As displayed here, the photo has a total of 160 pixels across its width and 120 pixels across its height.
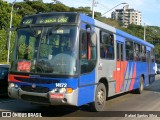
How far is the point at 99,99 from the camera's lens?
10.6 meters

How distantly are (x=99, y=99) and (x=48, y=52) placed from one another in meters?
2.58

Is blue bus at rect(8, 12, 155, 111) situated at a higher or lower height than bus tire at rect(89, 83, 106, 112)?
higher

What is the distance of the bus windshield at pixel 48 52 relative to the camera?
29.2 feet

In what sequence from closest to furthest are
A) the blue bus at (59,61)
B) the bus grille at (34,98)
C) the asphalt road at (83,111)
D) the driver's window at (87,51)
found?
the blue bus at (59,61)
the bus grille at (34,98)
the driver's window at (87,51)
the asphalt road at (83,111)

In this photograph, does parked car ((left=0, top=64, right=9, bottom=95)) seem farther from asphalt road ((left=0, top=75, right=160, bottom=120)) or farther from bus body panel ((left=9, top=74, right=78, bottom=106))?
bus body panel ((left=9, top=74, right=78, bottom=106))

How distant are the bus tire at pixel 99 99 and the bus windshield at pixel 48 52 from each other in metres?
1.86

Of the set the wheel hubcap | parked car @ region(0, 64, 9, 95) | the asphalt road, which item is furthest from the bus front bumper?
parked car @ region(0, 64, 9, 95)

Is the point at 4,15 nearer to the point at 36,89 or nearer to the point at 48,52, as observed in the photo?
the point at 48,52

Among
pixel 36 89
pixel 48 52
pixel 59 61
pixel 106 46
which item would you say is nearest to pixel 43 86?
pixel 36 89

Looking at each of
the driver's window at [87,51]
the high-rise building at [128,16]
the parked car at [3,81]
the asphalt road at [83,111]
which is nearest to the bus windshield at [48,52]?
the driver's window at [87,51]

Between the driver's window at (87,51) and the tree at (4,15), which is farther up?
the tree at (4,15)

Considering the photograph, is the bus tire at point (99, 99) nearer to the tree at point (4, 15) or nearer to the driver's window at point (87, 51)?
the driver's window at point (87, 51)

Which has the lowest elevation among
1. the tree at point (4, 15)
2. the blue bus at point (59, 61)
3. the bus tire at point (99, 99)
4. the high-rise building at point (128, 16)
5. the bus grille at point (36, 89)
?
the bus tire at point (99, 99)

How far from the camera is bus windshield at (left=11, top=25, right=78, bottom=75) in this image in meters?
8.91
